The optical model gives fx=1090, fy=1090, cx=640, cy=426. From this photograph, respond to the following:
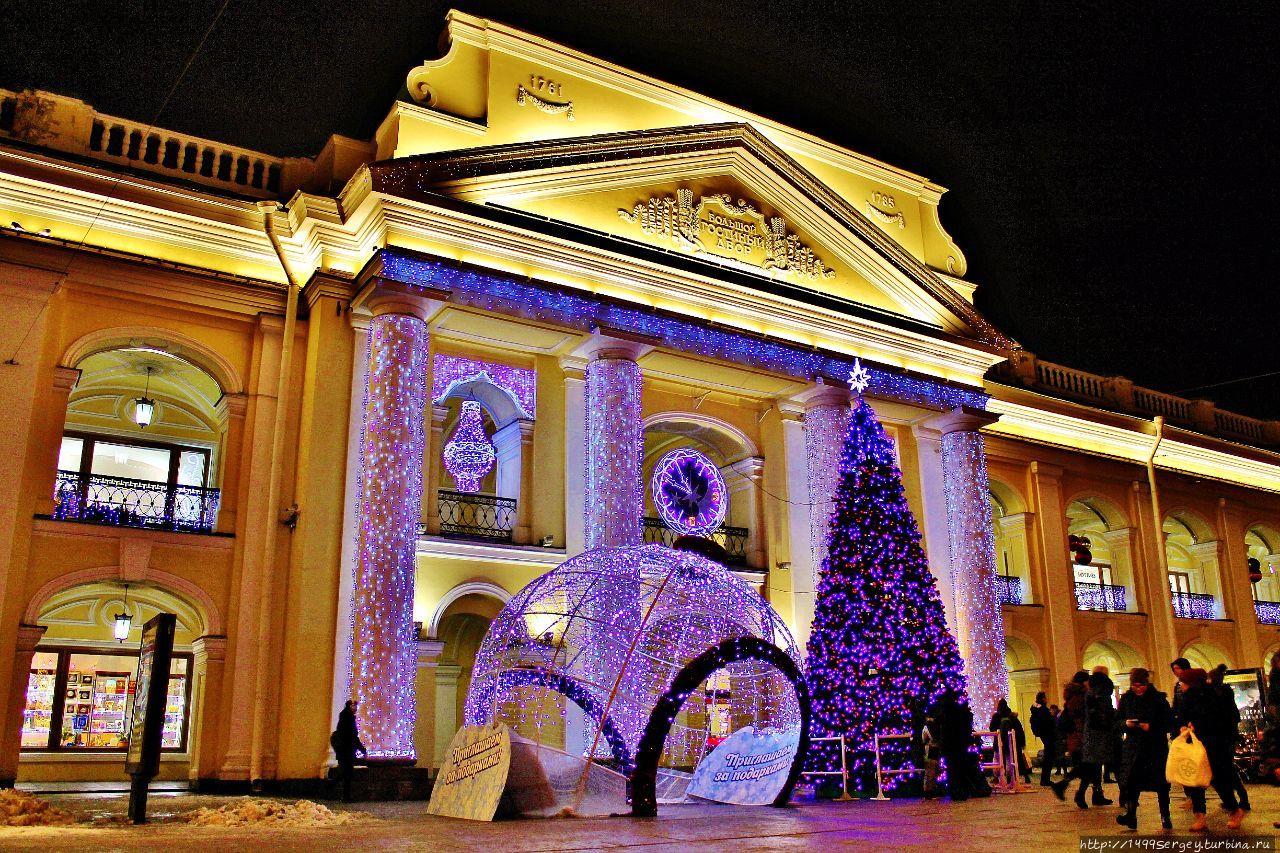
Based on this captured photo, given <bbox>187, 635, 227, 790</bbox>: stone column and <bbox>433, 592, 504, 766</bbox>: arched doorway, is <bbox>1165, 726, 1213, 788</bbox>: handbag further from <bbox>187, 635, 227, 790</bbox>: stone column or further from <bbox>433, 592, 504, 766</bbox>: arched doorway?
<bbox>187, 635, 227, 790</bbox>: stone column

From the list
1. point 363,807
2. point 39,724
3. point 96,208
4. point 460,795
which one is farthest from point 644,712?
point 39,724

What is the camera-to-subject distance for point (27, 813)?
941cm

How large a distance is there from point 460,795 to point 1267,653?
91.8ft

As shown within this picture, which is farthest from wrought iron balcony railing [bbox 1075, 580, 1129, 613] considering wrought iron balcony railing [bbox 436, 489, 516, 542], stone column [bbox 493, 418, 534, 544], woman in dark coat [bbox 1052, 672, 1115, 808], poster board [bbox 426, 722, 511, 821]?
poster board [bbox 426, 722, 511, 821]

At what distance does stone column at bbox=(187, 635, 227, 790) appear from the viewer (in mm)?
15914

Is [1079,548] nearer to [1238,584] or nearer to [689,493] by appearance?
[1238,584]

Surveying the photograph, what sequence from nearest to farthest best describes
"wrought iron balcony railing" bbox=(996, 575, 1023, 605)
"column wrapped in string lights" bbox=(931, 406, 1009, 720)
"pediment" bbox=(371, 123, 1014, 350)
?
"pediment" bbox=(371, 123, 1014, 350) < "column wrapped in string lights" bbox=(931, 406, 1009, 720) < "wrought iron balcony railing" bbox=(996, 575, 1023, 605)

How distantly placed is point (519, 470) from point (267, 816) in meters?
9.85

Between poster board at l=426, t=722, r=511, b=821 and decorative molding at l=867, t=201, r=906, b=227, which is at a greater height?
decorative molding at l=867, t=201, r=906, b=227

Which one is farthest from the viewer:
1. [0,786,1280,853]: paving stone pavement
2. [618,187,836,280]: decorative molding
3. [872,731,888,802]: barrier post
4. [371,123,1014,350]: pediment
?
[618,187,836,280]: decorative molding

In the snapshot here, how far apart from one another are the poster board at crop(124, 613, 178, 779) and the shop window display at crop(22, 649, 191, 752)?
10538 mm

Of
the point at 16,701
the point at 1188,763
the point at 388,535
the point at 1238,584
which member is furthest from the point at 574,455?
the point at 1238,584

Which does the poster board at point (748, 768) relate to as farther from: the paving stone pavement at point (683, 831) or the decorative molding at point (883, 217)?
the decorative molding at point (883, 217)

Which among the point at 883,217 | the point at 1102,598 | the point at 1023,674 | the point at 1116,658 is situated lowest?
the point at 1023,674
